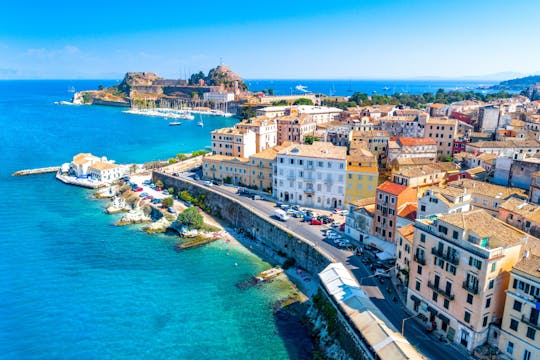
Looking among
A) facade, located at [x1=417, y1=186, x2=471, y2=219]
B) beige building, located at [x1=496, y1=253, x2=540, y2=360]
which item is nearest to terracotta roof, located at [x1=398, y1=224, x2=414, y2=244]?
facade, located at [x1=417, y1=186, x2=471, y2=219]

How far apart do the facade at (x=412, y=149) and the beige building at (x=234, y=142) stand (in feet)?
89.2

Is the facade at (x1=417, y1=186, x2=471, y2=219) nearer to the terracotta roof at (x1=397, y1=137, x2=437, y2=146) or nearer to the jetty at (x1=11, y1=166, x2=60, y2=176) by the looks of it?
the terracotta roof at (x1=397, y1=137, x2=437, y2=146)

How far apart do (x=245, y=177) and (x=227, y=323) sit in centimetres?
3556

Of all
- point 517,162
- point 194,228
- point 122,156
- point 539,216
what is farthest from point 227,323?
point 122,156

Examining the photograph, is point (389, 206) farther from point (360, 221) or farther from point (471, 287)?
point (471, 287)

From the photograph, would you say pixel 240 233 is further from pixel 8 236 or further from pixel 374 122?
pixel 374 122

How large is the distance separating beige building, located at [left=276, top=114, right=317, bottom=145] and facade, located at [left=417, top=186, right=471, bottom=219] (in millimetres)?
55299

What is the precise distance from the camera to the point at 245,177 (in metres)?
71.2

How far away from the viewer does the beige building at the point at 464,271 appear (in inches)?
1148

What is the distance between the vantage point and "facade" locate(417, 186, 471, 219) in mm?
39875

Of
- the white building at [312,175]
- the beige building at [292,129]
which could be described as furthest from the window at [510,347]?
the beige building at [292,129]

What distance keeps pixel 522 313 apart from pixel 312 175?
35817mm

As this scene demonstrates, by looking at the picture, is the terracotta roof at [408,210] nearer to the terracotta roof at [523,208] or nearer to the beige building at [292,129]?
the terracotta roof at [523,208]

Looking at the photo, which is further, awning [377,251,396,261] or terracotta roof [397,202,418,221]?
terracotta roof [397,202,418,221]
